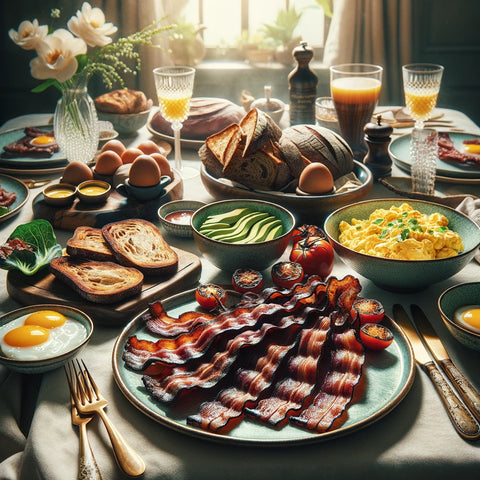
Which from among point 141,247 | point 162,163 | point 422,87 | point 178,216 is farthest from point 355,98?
point 141,247

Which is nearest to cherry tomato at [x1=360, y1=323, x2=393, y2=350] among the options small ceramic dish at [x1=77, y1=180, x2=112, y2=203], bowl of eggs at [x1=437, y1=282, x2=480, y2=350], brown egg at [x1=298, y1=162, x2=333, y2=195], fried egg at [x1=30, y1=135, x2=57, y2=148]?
bowl of eggs at [x1=437, y1=282, x2=480, y2=350]

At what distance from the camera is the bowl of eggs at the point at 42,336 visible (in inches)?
43.2

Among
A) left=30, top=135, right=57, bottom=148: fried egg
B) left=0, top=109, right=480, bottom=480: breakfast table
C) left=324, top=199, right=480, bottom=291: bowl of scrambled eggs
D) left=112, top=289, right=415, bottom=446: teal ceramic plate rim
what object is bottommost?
left=0, top=109, right=480, bottom=480: breakfast table

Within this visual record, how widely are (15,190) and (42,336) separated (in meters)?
0.98

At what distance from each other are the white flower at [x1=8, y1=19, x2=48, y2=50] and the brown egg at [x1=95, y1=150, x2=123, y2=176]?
39 cm

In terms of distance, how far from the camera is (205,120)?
2439mm

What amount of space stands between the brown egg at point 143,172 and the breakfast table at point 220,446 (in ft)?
2.46

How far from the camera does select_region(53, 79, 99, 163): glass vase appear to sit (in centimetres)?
205

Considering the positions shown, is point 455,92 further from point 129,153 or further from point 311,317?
point 311,317

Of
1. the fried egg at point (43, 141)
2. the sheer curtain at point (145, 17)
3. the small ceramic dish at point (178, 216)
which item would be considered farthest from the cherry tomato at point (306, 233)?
the sheer curtain at point (145, 17)

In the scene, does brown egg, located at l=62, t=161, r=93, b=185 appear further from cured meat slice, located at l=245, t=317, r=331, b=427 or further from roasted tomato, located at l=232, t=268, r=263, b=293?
cured meat slice, located at l=245, t=317, r=331, b=427

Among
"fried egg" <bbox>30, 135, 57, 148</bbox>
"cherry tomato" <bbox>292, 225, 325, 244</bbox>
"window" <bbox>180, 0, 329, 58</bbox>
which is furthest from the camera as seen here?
"window" <bbox>180, 0, 329, 58</bbox>

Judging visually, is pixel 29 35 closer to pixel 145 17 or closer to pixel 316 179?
pixel 316 179

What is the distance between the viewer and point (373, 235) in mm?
1450
